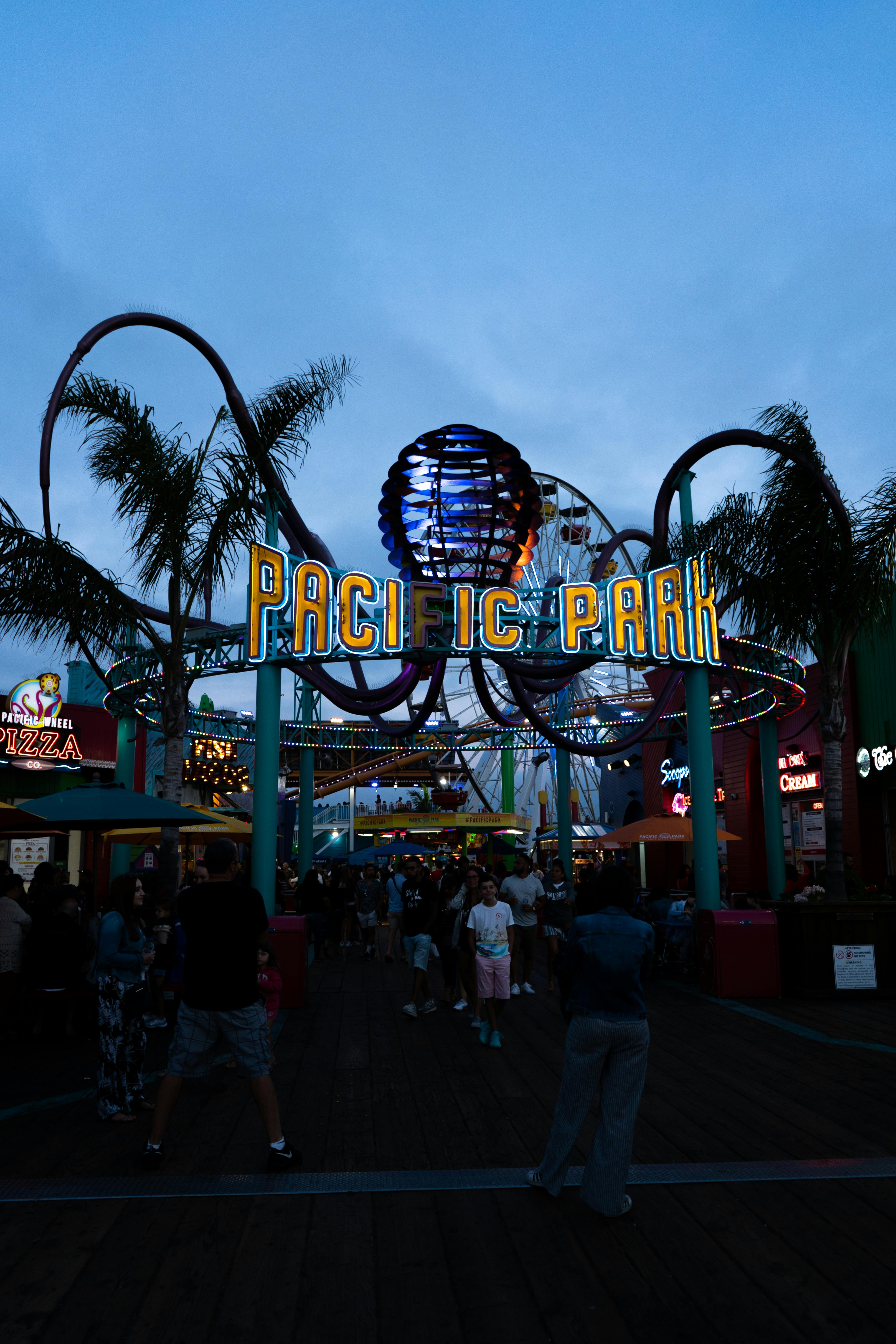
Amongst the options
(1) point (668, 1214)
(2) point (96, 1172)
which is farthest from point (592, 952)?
(2) point (96, 1172)

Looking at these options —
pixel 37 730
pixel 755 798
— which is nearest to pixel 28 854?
pixel 37 730

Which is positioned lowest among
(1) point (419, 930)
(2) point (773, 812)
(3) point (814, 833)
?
(1) point (419, 930)

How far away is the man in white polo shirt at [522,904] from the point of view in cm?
1239

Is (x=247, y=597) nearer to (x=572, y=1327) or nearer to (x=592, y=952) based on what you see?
(x=592, y=952)

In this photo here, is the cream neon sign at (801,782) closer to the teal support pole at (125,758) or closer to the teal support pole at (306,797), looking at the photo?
the teal support pole at (306,797)

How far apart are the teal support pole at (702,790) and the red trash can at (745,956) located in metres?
0.63

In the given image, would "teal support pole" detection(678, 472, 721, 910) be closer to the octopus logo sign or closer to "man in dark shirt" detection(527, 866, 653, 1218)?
"man in dark shirt" detection(527, 866, 653, 1218)

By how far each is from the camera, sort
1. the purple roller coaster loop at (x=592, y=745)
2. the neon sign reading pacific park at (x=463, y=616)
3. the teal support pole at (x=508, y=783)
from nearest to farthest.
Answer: the neon sign reading pacific park at (x=463, y=616) → the purple roller coaster loop at (x=592, y=745) → the teal support pole at (x=508, y=783)

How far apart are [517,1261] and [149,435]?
35.9ft

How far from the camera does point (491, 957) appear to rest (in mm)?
9711

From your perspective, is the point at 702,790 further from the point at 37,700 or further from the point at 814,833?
the point at 37,700

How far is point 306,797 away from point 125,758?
7.29 m

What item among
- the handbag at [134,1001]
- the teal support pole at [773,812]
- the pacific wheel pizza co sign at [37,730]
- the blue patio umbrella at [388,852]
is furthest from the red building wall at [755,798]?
the pacific wheel pizza co sign at [37,730]

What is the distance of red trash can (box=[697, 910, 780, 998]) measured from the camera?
12.6m
